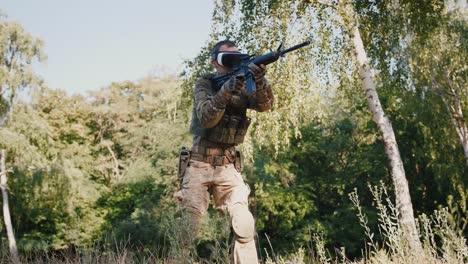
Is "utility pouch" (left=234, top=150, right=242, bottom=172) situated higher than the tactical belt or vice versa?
the tactical belt

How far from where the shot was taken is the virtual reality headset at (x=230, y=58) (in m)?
3.63

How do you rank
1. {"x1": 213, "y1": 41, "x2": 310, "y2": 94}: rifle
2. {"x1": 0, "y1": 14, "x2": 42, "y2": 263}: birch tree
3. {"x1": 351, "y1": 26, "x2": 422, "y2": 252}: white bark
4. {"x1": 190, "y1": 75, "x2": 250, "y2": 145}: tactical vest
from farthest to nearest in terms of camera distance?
{"x1": 0, "y1": 14, "x2": 42, "y2": 263}: birch tree, {"x1": 351, "y1": 26, "x2": 422, "y2": 252}: white bark, {"x1": 190, "y1": 75, "x2": 250, "y2": 145}: tactical vest, {"x1": 213, "y1": 41, "x2": 310, "y2": 94}: rifle

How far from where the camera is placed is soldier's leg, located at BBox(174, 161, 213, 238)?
139 inches

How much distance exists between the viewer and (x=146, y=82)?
27.5 m

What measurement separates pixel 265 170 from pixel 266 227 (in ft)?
11.8

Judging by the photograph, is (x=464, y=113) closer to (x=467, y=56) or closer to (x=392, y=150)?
(x=467, y=56)

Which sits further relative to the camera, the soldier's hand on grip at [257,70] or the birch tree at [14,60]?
the birch tree at [14,60]

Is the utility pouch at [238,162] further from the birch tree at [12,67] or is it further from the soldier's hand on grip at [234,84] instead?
the birch tree at [12,67]

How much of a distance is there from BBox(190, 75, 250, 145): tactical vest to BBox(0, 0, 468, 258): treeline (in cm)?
572

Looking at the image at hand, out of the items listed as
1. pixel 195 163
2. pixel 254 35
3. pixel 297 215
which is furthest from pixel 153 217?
pixel 195 163

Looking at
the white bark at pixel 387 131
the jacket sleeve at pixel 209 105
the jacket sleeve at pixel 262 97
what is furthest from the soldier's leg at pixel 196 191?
the white bark at pixel 387 131

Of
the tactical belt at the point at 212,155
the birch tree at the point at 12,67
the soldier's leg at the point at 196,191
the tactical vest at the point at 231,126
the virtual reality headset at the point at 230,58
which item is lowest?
the soldier's leg at the point at 196,191

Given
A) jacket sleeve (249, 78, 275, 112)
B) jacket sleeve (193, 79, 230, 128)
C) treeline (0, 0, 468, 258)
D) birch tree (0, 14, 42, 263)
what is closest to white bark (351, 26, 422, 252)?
treeline (0, 0, 468, 258)

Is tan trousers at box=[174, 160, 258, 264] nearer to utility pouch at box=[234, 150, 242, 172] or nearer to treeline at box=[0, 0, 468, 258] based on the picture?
utility pouch at box=[234, 150, 242, 172]
